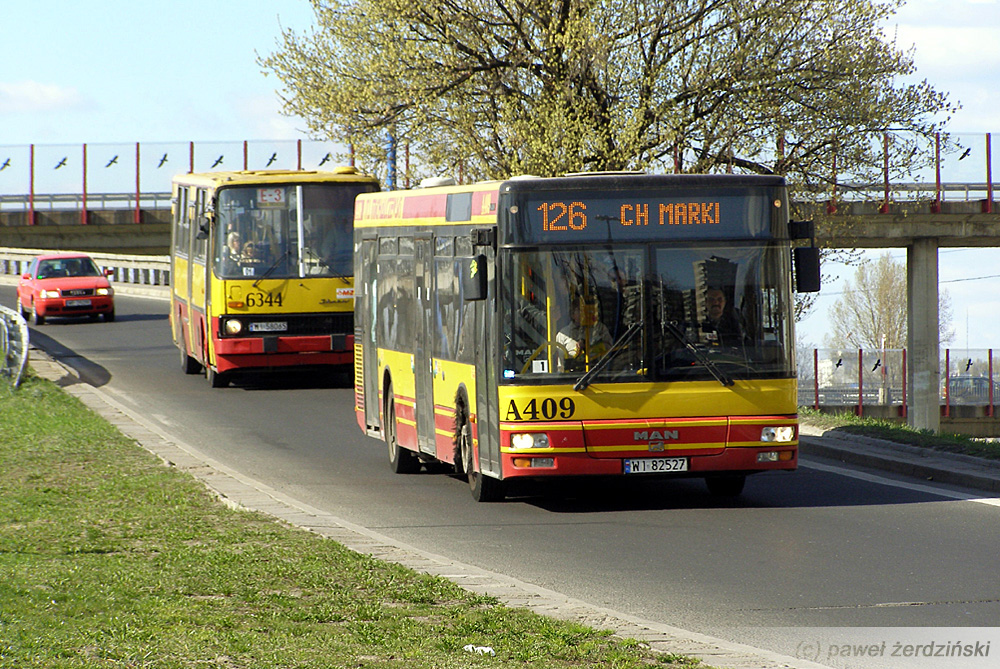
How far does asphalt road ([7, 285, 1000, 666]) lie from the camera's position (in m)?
8.85

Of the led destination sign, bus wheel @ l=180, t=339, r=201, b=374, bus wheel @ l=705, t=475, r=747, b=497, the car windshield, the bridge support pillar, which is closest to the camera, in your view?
the led destination sign

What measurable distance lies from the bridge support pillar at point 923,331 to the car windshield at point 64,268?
2761cm

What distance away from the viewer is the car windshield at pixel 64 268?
40531 mm

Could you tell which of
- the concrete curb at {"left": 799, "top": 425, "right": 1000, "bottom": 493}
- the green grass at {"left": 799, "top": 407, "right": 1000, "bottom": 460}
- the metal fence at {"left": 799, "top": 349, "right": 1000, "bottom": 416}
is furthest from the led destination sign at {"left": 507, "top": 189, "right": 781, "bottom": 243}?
the metal fence at {"left": 799, "top": 349, "right": 1000, "bottom": 416}

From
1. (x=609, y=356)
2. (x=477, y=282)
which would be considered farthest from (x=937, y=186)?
(x=477, y=282)

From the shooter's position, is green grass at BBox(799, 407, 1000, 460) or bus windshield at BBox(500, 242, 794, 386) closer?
bus windshield at BBox(500, 242, 794, 386)

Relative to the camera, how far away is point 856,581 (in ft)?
31.6

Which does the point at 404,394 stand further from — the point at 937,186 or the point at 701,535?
the point at 937,186

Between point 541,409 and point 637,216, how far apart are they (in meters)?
1.75

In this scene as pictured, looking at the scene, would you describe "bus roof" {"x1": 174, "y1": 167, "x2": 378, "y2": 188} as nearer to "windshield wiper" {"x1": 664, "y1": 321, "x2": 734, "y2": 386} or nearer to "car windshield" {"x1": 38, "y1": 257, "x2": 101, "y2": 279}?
"windshield wiper" {"x1": 664, "y1": 321, "x2": 734, "y2": 386}

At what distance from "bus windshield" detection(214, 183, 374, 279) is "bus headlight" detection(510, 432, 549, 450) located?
11.7 meters

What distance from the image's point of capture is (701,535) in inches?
460

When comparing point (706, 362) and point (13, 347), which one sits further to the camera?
point (13, 347)

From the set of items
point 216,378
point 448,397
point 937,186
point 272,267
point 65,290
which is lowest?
point 216,378
